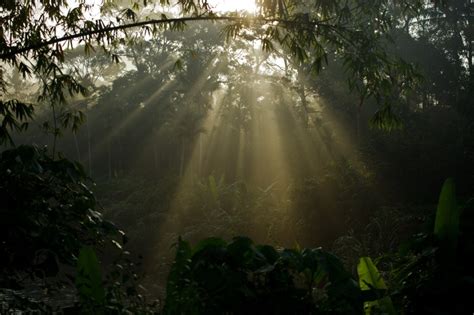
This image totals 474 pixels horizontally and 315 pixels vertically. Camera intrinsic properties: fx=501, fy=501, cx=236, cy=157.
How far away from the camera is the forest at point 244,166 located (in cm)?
353

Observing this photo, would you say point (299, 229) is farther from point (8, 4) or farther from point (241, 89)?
point (241, 89)

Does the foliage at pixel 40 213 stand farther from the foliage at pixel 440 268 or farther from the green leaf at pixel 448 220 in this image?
the green leaf at pixel 448 220

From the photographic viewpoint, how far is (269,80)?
28734 millimetres

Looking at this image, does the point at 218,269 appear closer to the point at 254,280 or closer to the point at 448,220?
the point at 254,280

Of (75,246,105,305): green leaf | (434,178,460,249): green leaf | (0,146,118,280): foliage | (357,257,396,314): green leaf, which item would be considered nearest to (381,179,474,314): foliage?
(434,178,460,249): green leaf

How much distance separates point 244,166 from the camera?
93.8 ft

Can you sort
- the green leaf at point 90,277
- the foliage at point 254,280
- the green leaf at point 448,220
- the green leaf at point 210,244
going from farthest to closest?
the green leaf at point 448,220
the green leaf at point 210,244
the green leaf at point 90,277
the foliage at point 254,280

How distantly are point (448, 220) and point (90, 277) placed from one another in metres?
2.71

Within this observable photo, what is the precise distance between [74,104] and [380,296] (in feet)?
111

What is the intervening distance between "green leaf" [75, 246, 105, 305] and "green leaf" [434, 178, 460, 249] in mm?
2551

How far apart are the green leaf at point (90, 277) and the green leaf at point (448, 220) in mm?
2551

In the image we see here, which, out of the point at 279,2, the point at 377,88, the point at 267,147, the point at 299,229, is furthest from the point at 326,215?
the point at 267,147

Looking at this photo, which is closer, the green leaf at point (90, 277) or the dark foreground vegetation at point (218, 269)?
the dark foreground vegetation at point (218, 269)

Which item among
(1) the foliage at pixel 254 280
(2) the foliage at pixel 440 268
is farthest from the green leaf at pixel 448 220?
(1) the foliage at pixel 254 280
